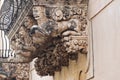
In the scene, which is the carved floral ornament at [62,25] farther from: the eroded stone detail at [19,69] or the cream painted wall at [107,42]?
the eroded stone detail at [19,69]

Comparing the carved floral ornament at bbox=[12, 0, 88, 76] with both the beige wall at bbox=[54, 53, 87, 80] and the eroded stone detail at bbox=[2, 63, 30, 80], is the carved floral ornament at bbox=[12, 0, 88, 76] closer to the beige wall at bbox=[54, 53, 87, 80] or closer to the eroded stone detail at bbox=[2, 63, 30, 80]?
the beige wall at bbox=[54, 53, 87, 80]

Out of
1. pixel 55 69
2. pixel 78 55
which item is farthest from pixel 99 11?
pixel 55 69

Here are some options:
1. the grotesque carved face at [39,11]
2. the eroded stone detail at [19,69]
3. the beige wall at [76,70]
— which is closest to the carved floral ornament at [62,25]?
the grotesque carved face at [39,11]

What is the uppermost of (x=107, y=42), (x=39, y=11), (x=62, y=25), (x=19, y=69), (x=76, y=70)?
(x=39, y=11)

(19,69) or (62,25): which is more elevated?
(62,25)

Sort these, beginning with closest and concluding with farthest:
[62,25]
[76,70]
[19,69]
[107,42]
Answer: [107,42]
[62,25]
[76,70]
[19,69]

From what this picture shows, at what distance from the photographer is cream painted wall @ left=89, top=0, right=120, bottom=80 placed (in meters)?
5.84

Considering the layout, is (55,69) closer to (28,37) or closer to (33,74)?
(28,37)

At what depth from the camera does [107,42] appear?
6129 mm

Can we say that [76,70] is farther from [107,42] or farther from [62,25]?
[107,42]

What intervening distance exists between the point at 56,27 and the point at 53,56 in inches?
40.5

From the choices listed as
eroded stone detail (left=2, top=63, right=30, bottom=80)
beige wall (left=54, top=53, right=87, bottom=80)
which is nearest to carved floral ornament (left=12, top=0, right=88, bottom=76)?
beige wall (left=54, top=53, right=87, bottom=80)

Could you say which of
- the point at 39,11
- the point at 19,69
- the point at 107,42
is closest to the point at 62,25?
the point at 39,11

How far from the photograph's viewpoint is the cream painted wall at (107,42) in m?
5.84
